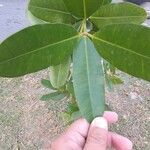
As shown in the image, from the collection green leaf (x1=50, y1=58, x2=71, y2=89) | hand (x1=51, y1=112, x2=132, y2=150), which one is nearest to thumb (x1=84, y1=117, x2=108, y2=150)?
hand (x1=51, y1=112, x2=132, y2=150)

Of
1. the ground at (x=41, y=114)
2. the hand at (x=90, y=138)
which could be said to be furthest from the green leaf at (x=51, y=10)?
the ground at (x=41, y=114)

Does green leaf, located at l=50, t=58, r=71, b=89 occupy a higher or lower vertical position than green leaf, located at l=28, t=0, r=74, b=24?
lower

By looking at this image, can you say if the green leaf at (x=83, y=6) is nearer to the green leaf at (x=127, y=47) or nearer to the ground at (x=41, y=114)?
the green leaf at (x=127, y=47)

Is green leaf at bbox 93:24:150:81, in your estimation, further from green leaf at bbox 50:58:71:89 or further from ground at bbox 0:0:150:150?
ground at bbox 0:0:150:150

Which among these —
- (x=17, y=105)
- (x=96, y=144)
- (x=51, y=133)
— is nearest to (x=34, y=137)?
(x=51, y=133)

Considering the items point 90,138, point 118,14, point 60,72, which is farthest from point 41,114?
point 118,14

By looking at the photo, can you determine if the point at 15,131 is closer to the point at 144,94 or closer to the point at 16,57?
the point at 144,94

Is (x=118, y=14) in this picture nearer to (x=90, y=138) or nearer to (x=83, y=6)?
(x=83, y=6)
